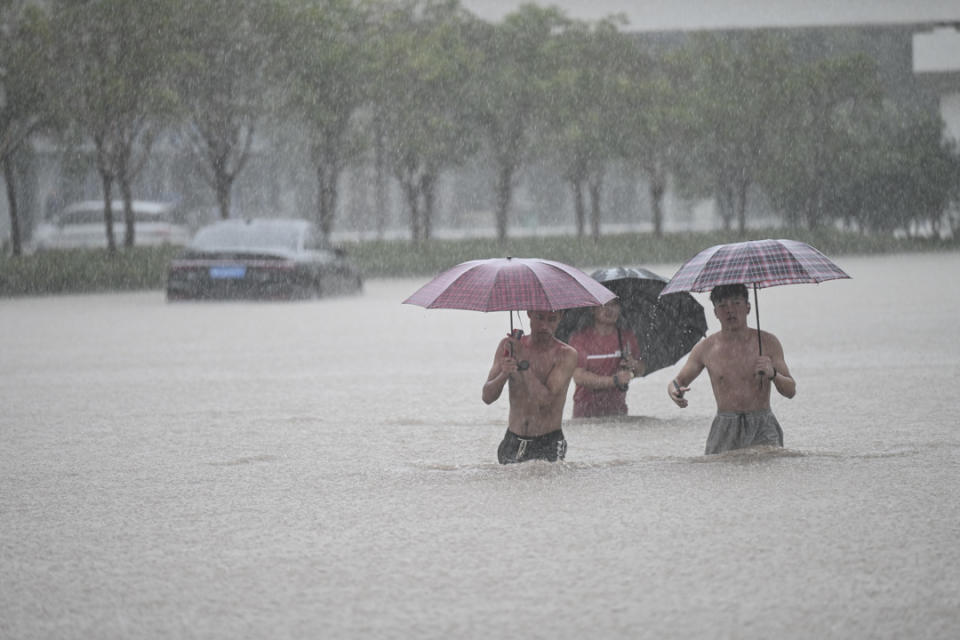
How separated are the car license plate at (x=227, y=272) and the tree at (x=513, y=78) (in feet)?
52.4

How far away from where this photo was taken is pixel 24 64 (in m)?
Answer: 24.6

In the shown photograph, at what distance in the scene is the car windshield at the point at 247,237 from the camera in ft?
69.8

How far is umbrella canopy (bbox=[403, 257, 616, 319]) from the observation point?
606 cm

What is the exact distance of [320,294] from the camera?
2142 centimetres

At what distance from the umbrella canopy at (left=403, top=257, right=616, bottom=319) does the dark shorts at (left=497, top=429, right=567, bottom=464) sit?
61 cm

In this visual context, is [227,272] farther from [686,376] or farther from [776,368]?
[776,368]

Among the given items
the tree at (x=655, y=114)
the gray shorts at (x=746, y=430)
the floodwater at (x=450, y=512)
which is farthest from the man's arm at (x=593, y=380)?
the tree at (x=655, y=114)

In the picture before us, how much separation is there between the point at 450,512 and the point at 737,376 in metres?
1.49

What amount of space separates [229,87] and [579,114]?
9365mm

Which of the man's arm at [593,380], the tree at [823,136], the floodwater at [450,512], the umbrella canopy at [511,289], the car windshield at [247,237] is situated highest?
the tree at [823,136]

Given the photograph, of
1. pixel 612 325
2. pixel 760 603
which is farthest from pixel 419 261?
pixel 760 603

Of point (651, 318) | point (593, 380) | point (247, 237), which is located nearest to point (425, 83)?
point (247, 237)

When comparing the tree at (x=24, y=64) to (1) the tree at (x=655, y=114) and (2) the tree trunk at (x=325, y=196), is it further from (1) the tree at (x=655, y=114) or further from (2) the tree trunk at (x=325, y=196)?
(1) the tree at (x=655, y=114)

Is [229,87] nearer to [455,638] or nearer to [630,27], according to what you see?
[630,27]
